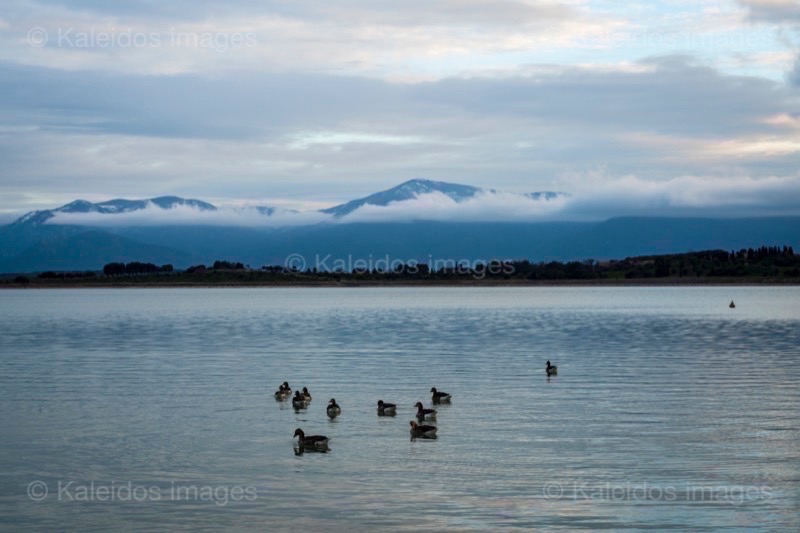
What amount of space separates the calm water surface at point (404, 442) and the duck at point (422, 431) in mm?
394

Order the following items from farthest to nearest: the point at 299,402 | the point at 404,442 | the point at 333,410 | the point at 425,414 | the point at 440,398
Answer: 1. the point at 440,398
2. the point at 299,402
3. the point at 333,410
4. the point at 425,414
5. the point at 404,442

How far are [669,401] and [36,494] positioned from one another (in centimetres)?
2042

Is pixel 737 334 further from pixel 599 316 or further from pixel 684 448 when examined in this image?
pixel 684 448

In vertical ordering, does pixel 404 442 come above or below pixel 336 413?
below

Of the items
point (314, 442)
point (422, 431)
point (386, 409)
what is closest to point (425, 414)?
point (386, 409)

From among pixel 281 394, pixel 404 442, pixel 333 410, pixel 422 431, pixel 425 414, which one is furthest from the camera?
pixel 281 394

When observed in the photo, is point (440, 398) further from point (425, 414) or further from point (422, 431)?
point (422, 431)

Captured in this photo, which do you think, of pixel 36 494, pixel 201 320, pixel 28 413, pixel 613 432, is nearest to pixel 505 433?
pixel 613 432

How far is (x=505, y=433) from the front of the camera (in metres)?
28.0

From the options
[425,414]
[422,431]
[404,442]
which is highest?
[425,414]

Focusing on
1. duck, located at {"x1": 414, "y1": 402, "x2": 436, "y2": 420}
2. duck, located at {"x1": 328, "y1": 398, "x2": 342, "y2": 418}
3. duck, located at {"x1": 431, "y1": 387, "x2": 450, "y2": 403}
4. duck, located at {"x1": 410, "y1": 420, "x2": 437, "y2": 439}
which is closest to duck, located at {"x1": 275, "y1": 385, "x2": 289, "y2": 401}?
duck, located at {"x1": 328, "y1": 398, "x2": 342, "y2": 418}

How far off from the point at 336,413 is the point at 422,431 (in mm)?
4437

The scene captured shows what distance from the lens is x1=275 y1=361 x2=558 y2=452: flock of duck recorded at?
26.0m

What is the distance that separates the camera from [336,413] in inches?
1248
